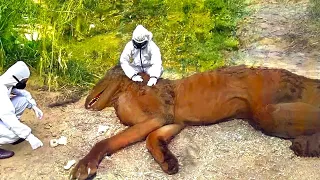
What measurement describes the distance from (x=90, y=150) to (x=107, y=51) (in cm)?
247

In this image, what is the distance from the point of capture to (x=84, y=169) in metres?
4.24

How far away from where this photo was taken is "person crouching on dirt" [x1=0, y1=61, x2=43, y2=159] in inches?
175

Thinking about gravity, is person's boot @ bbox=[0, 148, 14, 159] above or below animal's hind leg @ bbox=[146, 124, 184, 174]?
below

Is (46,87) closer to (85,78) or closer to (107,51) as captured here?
(85,78)

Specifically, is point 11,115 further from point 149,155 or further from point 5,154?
point 149,155

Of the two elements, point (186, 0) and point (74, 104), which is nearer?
point (74, 104)

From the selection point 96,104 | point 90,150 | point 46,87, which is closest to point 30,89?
point 46,87

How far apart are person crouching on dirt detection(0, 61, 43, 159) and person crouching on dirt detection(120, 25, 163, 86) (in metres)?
0.94

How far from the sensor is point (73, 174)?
13.9ft

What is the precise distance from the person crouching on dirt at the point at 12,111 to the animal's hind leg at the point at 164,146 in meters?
0.92

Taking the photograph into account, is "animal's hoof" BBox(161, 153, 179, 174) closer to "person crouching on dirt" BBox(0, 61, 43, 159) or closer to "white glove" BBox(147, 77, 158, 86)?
"white glove" BBox(147, 77, 158, 86)

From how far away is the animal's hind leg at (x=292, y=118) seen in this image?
174 inches

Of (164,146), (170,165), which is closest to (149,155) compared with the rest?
(164,146)

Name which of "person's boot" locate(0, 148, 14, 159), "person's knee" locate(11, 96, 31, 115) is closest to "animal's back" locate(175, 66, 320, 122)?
"person's knee" locate(11, 96, 31, 115)
